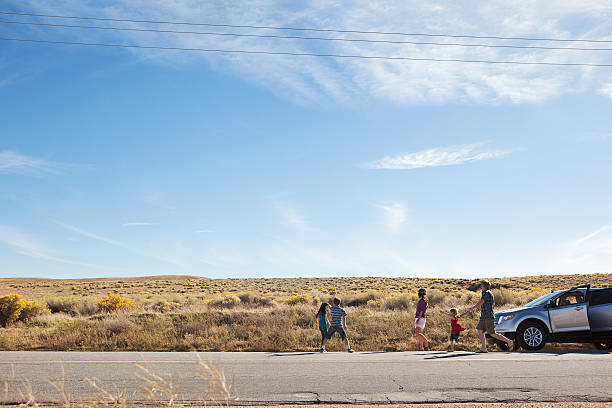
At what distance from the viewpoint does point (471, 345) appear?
15.6 m

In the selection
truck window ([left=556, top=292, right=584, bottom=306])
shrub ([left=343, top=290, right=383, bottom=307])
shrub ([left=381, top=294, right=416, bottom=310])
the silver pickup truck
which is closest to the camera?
the silver pickup truck

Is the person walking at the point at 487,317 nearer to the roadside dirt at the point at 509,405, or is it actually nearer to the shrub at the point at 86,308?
the roadside dirt at the point at 509,405

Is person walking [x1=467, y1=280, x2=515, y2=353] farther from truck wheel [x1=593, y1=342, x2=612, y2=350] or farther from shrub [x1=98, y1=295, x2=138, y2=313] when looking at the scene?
shrub [x1=98, y1=295, x2=138, y2=313]

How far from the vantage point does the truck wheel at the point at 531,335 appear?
45.2 feet

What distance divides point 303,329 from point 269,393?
9554mm

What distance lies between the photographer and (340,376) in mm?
9680

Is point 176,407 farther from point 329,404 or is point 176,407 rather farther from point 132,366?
point 132,366

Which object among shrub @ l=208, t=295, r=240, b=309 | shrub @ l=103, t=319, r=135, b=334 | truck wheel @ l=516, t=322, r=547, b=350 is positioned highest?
shrub @ l=208, t=295, r=240, b=309

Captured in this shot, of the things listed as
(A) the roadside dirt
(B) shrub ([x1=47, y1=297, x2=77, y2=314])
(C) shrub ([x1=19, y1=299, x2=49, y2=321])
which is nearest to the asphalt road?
(A) the roadside dirt

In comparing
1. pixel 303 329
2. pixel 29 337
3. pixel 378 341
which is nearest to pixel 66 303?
pixel 29 337

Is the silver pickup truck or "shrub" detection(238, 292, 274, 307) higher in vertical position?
"shrub" detection(238, 292, 274, 307)

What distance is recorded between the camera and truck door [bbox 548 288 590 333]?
Result: 44.9 feet

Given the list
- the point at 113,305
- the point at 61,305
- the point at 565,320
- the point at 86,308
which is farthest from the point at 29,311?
the point at 565,320

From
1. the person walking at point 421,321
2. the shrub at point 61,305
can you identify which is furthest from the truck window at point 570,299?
the shrub at point 61,305
